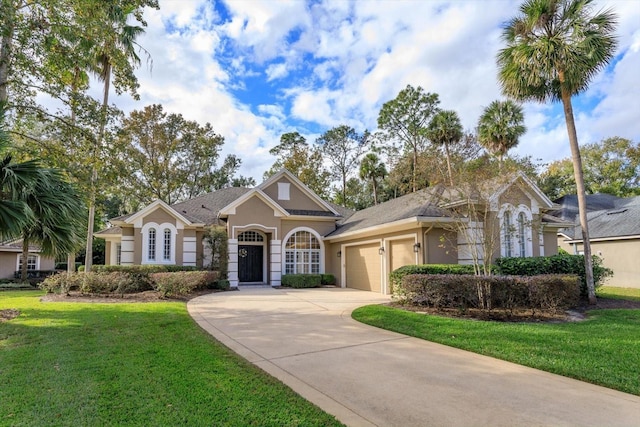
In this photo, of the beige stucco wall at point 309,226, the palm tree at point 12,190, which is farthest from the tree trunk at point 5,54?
the beige stucco wall at point 309,226

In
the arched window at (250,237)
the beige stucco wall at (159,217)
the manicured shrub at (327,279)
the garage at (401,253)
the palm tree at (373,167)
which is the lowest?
the manicured shrub at (327,279)

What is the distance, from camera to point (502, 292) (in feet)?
31.1

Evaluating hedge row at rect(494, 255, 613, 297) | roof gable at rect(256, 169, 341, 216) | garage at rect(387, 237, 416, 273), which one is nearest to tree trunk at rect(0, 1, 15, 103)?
roof gable at rect(256, 169, 341, 216)

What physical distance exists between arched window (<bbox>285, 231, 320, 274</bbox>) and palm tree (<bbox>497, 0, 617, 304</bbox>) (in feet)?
40.9

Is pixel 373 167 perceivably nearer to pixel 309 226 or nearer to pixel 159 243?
pixel 309 226

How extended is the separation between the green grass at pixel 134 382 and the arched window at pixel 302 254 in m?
12.3

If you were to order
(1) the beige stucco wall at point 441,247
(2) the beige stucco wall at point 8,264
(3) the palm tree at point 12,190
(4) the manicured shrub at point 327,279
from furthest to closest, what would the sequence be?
1. (2) the beige stucco wall at point 8,264
2. (4) the manicured shrub at point 327,279
3. (1) the beige stucco wall at point 441,247
4. (3) the palm tree at point 12,190

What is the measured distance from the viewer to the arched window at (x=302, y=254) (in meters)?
20.2

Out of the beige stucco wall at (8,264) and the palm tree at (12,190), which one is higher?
the palm tree at (12,190)

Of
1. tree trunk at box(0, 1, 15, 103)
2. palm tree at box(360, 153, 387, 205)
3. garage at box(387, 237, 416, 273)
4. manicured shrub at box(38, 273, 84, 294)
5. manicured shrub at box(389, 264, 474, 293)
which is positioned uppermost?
palm tree at box(360, 153, 387, 205)

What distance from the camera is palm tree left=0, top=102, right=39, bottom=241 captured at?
7629 mm

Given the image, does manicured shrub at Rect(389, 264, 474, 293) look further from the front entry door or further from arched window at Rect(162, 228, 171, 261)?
arched window at Rect(162, 228, 171, 261)

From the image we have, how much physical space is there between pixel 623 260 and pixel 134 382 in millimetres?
23132

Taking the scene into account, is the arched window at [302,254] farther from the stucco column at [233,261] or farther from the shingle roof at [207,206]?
the shingle roof at [207,206]
